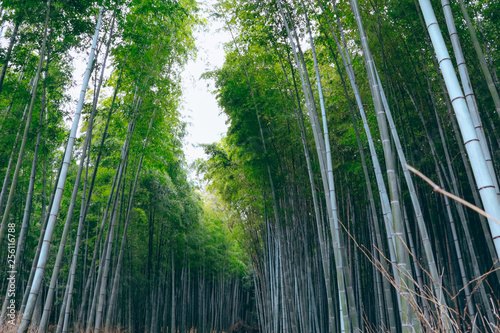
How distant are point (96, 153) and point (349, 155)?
4.34m

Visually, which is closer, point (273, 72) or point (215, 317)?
point (273, 72)

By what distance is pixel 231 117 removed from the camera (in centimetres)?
605

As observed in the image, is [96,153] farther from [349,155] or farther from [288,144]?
[349,155]

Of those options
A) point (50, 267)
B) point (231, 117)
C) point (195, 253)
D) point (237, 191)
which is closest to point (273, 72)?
point (231, 117)

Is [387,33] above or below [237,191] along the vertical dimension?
above

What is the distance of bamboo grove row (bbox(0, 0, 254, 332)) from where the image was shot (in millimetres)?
3859

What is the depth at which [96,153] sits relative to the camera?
5199mm

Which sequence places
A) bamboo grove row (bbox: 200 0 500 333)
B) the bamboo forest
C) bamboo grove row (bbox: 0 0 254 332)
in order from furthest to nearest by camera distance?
bamboo grove row (bbox: 0 0 254 332), bamboo grove row (bbox: 200 0 500 333), the bamboo forest

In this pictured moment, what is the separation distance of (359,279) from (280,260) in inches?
56.8

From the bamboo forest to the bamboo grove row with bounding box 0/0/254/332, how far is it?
4cm

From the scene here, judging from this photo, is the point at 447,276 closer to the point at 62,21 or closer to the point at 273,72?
the point at 273,72

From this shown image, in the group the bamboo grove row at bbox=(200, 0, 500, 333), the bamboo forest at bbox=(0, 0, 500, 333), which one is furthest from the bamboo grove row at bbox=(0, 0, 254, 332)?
the bamboo grove row at bbox=(200, 0, 500, 333)

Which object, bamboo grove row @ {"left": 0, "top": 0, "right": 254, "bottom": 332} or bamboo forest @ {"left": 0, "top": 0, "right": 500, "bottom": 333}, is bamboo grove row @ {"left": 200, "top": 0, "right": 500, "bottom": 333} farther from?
bamboo grove row @ {"left": 0, "top": 0, "right": 254, "bottom": 332}

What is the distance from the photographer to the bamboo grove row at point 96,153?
3859mm
